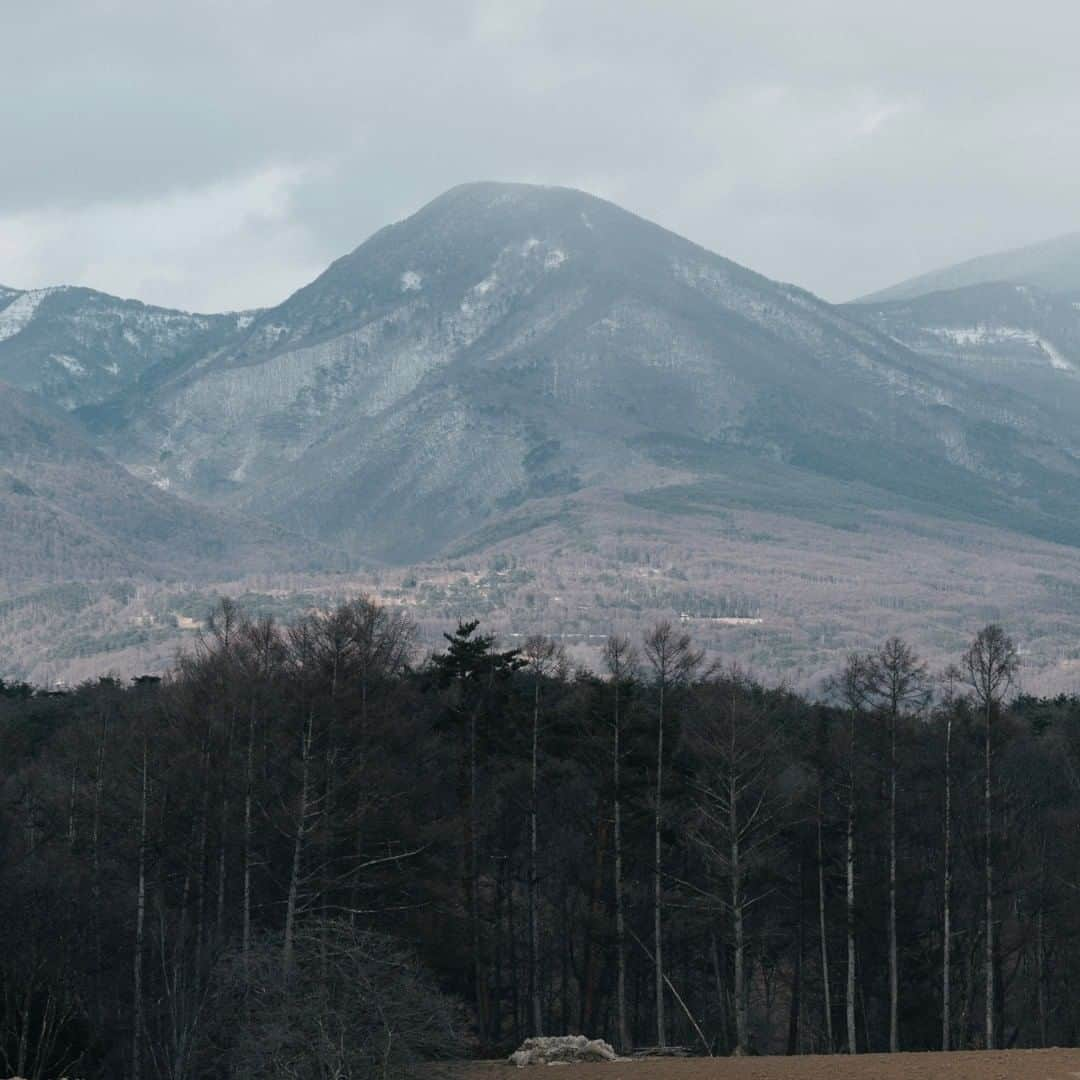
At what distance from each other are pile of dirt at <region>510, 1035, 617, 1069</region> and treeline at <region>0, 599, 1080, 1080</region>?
162 cm

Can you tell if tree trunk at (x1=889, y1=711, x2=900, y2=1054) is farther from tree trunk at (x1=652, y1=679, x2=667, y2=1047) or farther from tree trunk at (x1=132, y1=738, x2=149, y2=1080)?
tree trunk at (x1=132, y1=738, x2=149, y2=1080)

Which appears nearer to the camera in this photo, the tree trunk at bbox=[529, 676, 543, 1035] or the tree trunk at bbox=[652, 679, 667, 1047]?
the tree trunk at bbox=[652, 679, 667, 1047]

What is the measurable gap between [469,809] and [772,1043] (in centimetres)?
2481

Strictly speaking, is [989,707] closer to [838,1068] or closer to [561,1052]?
[838,1068]

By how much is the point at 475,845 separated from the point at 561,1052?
13.6 metres

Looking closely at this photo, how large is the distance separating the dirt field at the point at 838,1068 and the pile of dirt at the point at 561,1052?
46cm

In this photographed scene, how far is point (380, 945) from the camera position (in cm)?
4038

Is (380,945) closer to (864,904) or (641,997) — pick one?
(864,904)

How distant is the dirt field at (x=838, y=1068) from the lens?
38031 millimetres

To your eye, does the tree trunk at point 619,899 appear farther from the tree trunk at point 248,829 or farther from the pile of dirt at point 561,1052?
the tree trunk at point 248,829

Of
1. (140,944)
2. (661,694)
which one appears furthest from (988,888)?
(140,944)

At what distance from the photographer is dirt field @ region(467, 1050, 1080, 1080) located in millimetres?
38031

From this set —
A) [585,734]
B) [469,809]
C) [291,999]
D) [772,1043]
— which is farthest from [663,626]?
[772,1043]

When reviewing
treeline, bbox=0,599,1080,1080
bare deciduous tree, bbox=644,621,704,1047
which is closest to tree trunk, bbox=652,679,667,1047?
bare deciduous tree, bbox=644,621,704,1047
